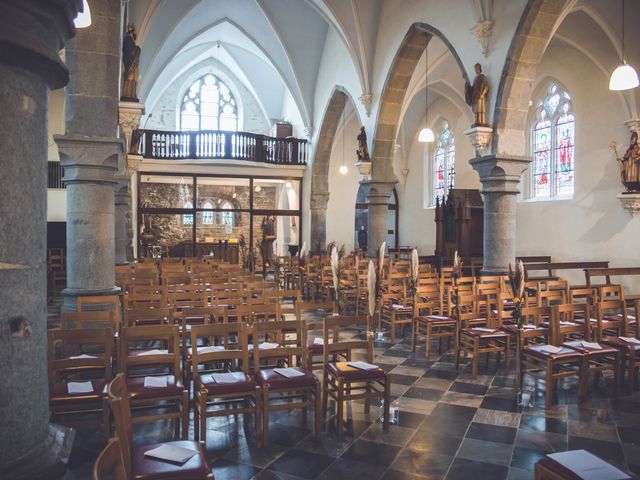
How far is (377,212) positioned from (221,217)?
10.6 meters

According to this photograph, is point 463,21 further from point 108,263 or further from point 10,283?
point 10,283

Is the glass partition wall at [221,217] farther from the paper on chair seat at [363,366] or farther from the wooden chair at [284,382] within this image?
the paper on chair seat at [363,366]

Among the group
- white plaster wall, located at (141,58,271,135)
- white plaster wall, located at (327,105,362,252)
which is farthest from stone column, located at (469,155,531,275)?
white plaster wall, located at (141,58,271,135)

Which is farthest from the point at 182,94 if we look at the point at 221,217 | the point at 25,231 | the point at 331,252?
the point at 25,231

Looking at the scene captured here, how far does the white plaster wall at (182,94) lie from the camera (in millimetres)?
23797

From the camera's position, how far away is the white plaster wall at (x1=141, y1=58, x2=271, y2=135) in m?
23.8

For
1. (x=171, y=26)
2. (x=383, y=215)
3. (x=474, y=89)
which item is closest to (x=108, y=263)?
(x=474, y=89)

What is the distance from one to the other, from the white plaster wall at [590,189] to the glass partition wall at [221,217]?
33.6 feet

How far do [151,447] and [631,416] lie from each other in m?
4.27

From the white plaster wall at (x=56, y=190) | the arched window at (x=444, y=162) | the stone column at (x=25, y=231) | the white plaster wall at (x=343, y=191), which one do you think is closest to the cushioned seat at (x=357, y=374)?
the stone column at (x=25, y=231)

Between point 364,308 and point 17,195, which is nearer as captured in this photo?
point 17,195

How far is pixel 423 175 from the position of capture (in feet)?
71.2

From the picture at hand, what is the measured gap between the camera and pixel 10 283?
2.49 m

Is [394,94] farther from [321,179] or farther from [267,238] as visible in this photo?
[267,238]
